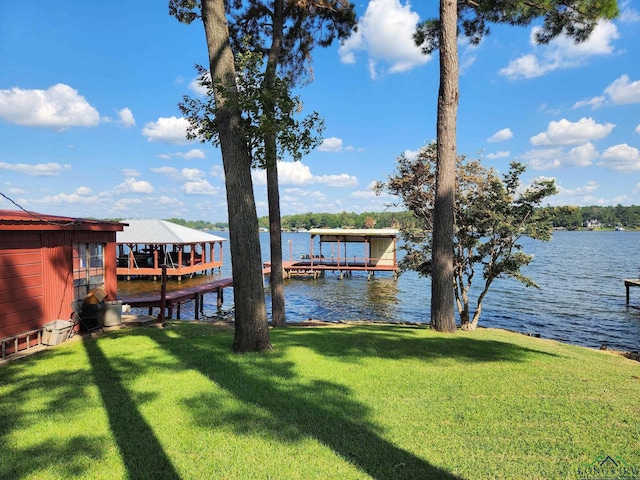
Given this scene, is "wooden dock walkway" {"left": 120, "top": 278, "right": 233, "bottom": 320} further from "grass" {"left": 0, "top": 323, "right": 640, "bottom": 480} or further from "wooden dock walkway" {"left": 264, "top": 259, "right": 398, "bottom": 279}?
"wooden dock walkway" {"left": 264, "top": 259, "right": 398, "bottom": 279}

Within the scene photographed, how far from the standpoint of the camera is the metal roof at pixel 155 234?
27359 mm

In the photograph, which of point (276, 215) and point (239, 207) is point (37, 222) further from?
point (276, 215)

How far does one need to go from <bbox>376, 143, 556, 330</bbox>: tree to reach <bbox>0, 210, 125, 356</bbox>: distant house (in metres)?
8.46

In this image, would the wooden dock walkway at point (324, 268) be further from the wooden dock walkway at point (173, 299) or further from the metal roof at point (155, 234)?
the wooden dock walkway at point (173, 299)

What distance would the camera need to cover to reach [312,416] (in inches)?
147

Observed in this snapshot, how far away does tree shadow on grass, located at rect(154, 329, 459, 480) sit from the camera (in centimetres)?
294

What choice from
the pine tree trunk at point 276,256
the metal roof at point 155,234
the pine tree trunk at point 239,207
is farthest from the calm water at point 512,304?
the pine tree trunk at point 239,207

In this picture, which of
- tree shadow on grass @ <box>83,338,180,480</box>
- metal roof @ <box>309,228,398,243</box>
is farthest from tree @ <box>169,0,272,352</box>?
metal roof @ <box>309,228,398,243</box>

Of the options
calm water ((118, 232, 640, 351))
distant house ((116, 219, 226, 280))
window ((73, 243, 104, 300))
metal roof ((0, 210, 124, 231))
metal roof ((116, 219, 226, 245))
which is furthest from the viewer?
distant house ((116, 219, 226, 280))

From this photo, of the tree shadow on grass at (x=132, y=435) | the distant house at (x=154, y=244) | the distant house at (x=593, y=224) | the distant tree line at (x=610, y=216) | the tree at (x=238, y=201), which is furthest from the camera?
the distant house at (x=593, y=224)

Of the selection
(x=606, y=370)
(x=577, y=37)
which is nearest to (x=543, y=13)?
(x=577, y=37)

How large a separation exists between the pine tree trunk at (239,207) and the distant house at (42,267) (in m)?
4.38

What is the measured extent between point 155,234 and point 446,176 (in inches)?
973

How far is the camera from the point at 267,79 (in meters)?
6.17
